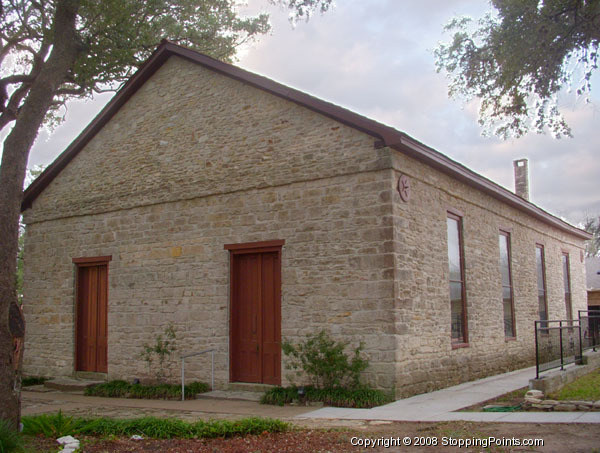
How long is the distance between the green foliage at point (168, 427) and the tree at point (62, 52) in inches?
30.6

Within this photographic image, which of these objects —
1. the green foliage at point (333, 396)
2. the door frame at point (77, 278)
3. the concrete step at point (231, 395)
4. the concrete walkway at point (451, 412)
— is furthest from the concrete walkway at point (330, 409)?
the door frame at point (77, 278)

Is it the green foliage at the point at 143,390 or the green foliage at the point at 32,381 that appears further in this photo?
the green foliage at the point at 32,381

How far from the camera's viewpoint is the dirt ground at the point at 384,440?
20.6 ft

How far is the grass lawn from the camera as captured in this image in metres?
9.03

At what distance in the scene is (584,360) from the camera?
39.8ft

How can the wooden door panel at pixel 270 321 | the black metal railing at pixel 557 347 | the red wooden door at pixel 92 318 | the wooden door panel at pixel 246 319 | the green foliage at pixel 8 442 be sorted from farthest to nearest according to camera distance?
1. the red wooden door at pixel 92 318
2. the wooden door panel at pixel 246 319
3. the wooden door panel at pixel 270 321
4. the black metal railing at pixel 557 347
5. the green foliage at pixel 8 442

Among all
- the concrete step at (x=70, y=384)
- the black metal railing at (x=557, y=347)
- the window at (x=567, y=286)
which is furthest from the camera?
the window at (x=567, y=286)

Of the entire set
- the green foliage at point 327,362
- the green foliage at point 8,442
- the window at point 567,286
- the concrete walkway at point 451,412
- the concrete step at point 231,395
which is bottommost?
the concrete step at point 231,395

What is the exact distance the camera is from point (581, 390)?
384 inches

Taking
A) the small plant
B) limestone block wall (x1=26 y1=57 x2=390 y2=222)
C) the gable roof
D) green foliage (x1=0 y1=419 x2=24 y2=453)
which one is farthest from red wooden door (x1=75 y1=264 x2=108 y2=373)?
green foliage (x1=0 y1=419 x2=24 y2=453)

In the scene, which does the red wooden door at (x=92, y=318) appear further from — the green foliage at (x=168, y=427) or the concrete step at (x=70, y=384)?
the green foliage at (x=168, y=427)

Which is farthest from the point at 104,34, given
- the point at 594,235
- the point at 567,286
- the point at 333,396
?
the point at 594,235

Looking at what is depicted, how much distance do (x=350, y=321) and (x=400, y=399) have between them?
4.92 feet

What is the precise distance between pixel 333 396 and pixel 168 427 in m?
3.12
